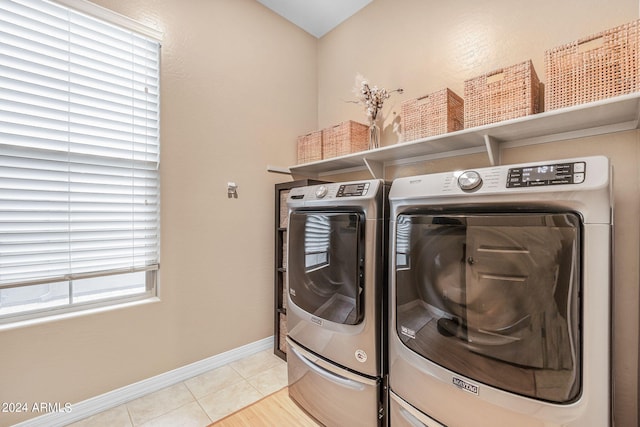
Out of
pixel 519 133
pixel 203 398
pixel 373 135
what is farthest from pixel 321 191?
pixel 203 398

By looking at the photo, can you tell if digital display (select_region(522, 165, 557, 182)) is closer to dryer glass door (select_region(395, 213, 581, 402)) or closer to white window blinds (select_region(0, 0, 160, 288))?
dryer glass door (select_region(395, 213, 581, 402))

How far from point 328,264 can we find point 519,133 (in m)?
1.27

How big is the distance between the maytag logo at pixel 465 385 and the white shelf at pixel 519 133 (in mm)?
1187

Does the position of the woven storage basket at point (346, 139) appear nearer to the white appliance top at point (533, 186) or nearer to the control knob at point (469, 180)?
the white appliance top at point (533, 186)

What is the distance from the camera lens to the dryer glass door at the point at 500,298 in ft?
2.94

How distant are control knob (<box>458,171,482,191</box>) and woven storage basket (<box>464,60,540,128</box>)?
0.60m

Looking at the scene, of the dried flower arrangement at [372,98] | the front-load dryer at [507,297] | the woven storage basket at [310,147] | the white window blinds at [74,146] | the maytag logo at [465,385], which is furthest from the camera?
the woven storage basket at [310,147]

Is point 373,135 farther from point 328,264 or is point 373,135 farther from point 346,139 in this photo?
point 328,264

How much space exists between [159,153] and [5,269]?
102 centimetres

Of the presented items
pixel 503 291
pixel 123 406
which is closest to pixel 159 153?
pixel 123 406

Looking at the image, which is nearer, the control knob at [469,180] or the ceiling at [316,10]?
the control knob at [469,180]

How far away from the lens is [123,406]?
1.78m

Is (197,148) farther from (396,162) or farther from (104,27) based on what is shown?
(396,162)

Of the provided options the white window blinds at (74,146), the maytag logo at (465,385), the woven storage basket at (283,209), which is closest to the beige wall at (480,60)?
the woven storage basket at (283,209)
